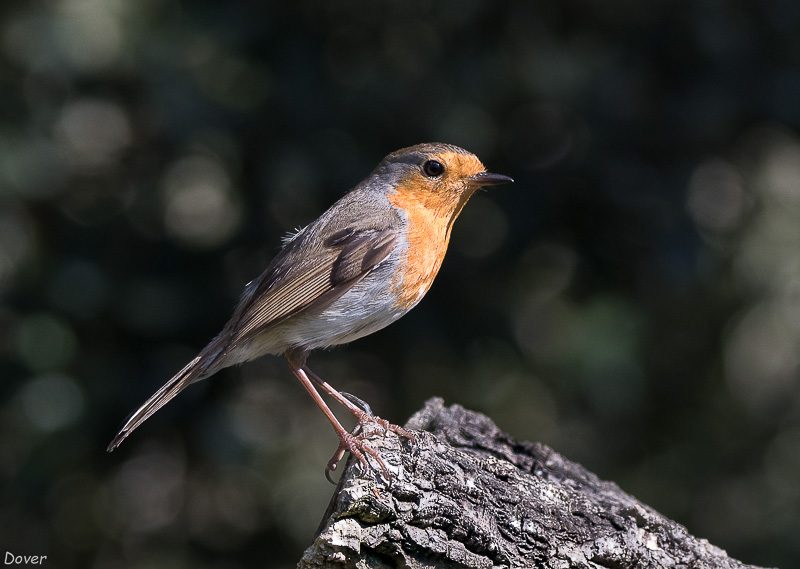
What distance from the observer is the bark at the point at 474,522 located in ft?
8.32

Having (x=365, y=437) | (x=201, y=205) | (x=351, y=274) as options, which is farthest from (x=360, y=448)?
(x=201, y=205)

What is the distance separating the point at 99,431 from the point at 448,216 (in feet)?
6.41

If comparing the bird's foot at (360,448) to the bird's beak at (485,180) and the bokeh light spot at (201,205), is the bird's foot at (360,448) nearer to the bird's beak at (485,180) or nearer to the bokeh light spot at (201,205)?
the bird's beak at (485,180)

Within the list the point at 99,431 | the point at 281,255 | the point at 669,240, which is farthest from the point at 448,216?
the point at 99,431

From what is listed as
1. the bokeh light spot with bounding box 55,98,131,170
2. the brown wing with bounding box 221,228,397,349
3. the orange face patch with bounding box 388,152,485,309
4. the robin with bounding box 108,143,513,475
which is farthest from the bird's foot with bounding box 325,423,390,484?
the bokeh light spot with bounding box 55,98,131,170

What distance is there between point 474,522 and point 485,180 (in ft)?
5.38

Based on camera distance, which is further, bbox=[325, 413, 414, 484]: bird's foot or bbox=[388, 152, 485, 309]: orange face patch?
bbox=[388, 152, 485, 309]: orange face patch

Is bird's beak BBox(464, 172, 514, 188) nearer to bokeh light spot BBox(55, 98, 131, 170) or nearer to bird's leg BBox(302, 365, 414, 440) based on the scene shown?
bird's leg BBox(302, 365, 414, 440)

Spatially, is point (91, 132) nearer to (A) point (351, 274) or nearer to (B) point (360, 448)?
(A) point (351, 274)

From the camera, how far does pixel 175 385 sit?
10.9ft

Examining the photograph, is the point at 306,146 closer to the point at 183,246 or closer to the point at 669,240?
the point at 183,246

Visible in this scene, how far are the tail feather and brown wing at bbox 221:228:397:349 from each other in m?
0.11

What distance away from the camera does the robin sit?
133 inches

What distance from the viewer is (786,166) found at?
4.67 m
